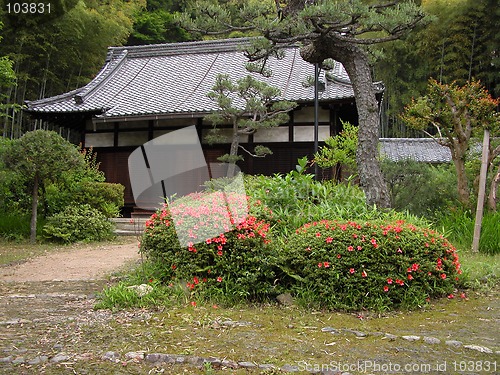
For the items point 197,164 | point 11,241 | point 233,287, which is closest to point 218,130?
point 197,164

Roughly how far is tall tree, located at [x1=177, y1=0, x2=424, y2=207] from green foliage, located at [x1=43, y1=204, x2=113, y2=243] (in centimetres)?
519

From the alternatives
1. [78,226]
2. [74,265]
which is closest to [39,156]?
[78,226]

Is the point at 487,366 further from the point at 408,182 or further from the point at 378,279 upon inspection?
the point at 408,182

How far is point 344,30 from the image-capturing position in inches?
185

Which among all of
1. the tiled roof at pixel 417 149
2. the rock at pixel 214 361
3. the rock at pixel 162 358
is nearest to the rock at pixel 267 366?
the rock at pixel 214 361

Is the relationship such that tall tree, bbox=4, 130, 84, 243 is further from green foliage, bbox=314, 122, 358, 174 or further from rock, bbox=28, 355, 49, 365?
rock, bbox=28, 355, 49, 365

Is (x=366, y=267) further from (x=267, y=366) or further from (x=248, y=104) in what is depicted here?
(x=248, y=104)

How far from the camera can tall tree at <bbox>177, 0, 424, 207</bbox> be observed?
418 cm

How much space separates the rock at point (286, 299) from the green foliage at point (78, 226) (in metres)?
5.87

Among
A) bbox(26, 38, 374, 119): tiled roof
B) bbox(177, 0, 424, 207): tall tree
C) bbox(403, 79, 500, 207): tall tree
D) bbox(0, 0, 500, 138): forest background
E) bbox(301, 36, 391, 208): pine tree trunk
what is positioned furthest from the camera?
bbox(0, 0, 500, 138): forest background

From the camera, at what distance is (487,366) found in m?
2.41

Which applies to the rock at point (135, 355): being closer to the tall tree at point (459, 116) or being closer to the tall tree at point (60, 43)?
the tall tree at point (459, 116)

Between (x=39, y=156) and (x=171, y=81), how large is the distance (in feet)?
21.6

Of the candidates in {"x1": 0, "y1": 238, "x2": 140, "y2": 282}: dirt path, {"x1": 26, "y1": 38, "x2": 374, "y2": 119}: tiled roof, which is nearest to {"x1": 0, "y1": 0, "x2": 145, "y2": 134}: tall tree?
{"x1": 26, "y1": 38, "x2": 374, "y2": 119}: tiled roof
